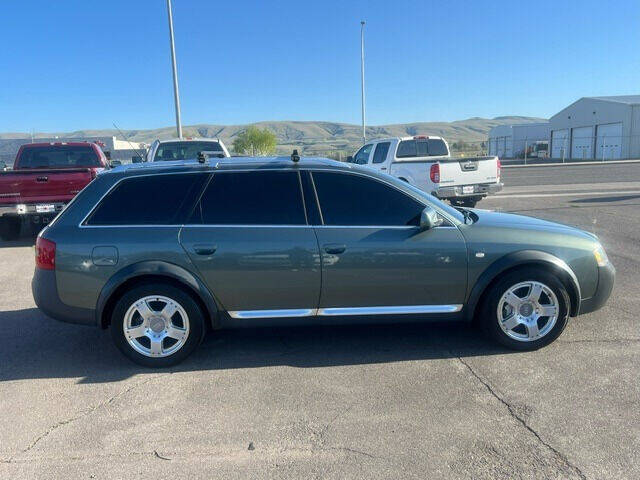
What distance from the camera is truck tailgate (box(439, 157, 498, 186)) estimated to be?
1162cm

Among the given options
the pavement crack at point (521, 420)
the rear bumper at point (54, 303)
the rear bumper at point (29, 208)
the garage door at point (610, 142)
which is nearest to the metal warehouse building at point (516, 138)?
the garage door at point (610, 142)

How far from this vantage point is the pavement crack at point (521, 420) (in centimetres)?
285

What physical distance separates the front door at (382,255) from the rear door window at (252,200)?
0.24 meters

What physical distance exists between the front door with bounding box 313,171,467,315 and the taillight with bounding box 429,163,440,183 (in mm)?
7499

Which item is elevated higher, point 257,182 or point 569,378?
point 257,182

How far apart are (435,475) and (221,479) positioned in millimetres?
1189

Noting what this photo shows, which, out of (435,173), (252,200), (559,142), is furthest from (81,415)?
(559,142)

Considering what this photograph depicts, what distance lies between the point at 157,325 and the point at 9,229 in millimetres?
7846

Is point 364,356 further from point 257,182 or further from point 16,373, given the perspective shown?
point 16,373

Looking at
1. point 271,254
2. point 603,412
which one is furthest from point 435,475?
point 271,254

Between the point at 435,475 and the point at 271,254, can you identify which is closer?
the point at 435,475

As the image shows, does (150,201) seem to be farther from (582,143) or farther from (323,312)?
(582,143)

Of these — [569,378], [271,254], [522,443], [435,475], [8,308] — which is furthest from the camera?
[8,308]

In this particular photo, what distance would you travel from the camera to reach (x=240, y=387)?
388 cm
